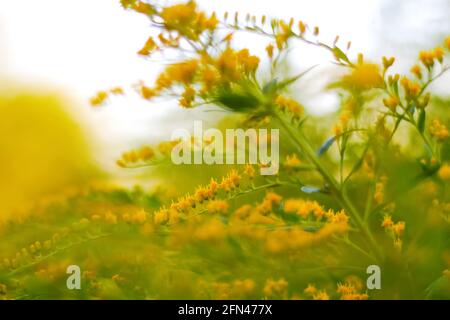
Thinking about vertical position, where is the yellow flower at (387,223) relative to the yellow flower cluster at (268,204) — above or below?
below

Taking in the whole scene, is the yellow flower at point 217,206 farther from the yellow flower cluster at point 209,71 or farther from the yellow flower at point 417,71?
the yellow flower at point 417,71

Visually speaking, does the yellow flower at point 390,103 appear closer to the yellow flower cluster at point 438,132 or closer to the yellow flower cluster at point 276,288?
the yellow flower cluster at point 438,132

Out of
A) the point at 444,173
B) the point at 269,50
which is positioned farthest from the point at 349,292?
the point at 269,50

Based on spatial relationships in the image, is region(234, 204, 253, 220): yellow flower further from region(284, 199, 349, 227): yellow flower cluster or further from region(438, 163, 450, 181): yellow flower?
region(438, 163, 450, 181): yellow flower

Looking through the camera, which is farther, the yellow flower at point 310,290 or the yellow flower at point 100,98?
the yellow flower at point 100,98

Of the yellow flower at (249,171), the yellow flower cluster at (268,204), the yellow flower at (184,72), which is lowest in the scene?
the yellow flower cluster at (268,204)

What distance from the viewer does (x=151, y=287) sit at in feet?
1.80

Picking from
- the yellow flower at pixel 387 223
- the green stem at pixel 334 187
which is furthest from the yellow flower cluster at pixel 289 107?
the yellow flower at pixel 387 223

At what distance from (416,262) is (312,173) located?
0.15 metres

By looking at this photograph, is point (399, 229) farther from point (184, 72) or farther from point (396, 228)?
point (184, 72)

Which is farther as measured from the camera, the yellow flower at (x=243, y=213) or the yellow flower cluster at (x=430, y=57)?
the yellow flower cluster at (x=430, y=57)

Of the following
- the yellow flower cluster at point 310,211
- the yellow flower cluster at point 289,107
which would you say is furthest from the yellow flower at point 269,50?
the yellow flower cluster at point 310,211

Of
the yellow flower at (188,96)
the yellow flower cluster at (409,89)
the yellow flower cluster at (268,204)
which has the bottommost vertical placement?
the yellow flower cluster at (268,204)

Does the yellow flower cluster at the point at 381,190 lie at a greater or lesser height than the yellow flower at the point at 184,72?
lesser
